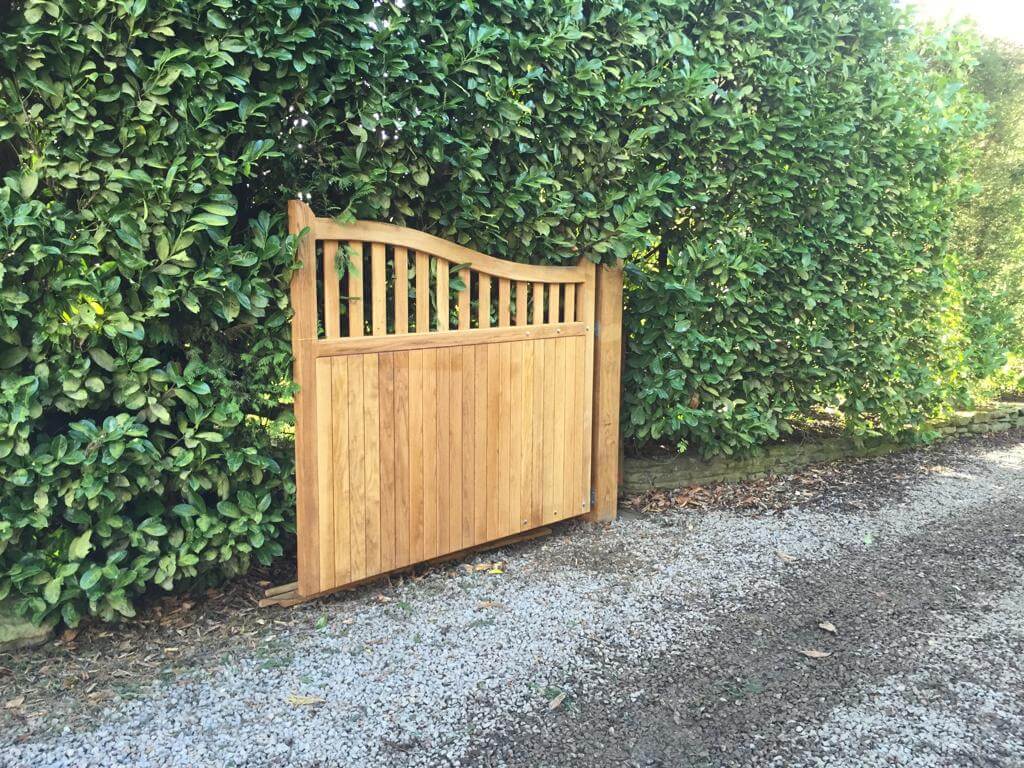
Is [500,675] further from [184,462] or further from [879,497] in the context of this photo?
[879,497]

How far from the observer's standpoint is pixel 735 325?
432cm

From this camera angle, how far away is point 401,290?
296 centimetres

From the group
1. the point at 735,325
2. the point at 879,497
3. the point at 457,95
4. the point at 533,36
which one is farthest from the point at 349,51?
the point at 879,497

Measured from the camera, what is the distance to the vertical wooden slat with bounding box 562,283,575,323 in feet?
12.1

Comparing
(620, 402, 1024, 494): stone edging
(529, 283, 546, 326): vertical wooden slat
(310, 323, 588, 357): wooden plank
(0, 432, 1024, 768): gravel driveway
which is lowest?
(0, 432, 1024, 768): gravel driveway

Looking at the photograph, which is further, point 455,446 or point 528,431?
point 528,431

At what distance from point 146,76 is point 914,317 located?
4983 mm

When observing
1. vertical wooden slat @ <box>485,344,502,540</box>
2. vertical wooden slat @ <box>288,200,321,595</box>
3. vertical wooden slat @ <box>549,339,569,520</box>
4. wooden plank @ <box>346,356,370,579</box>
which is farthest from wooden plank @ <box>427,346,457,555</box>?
vertical wooden slat @ <box>549,339,569,520</box>

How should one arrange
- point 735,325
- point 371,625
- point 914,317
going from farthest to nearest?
1. point 914,317
2. point 735,325
3. point 371,625

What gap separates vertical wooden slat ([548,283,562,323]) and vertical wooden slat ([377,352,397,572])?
978mm

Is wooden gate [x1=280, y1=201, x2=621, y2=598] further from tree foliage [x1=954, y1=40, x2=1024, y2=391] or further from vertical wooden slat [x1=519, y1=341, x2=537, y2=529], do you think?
tree foliage [x1=954, y1=40, x2=1024, y2=391]

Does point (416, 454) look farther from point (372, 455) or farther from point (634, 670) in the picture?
point (634, 670)

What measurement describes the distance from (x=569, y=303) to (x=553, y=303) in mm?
115

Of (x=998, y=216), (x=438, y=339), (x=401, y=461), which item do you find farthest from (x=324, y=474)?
(x=998, y=216)
